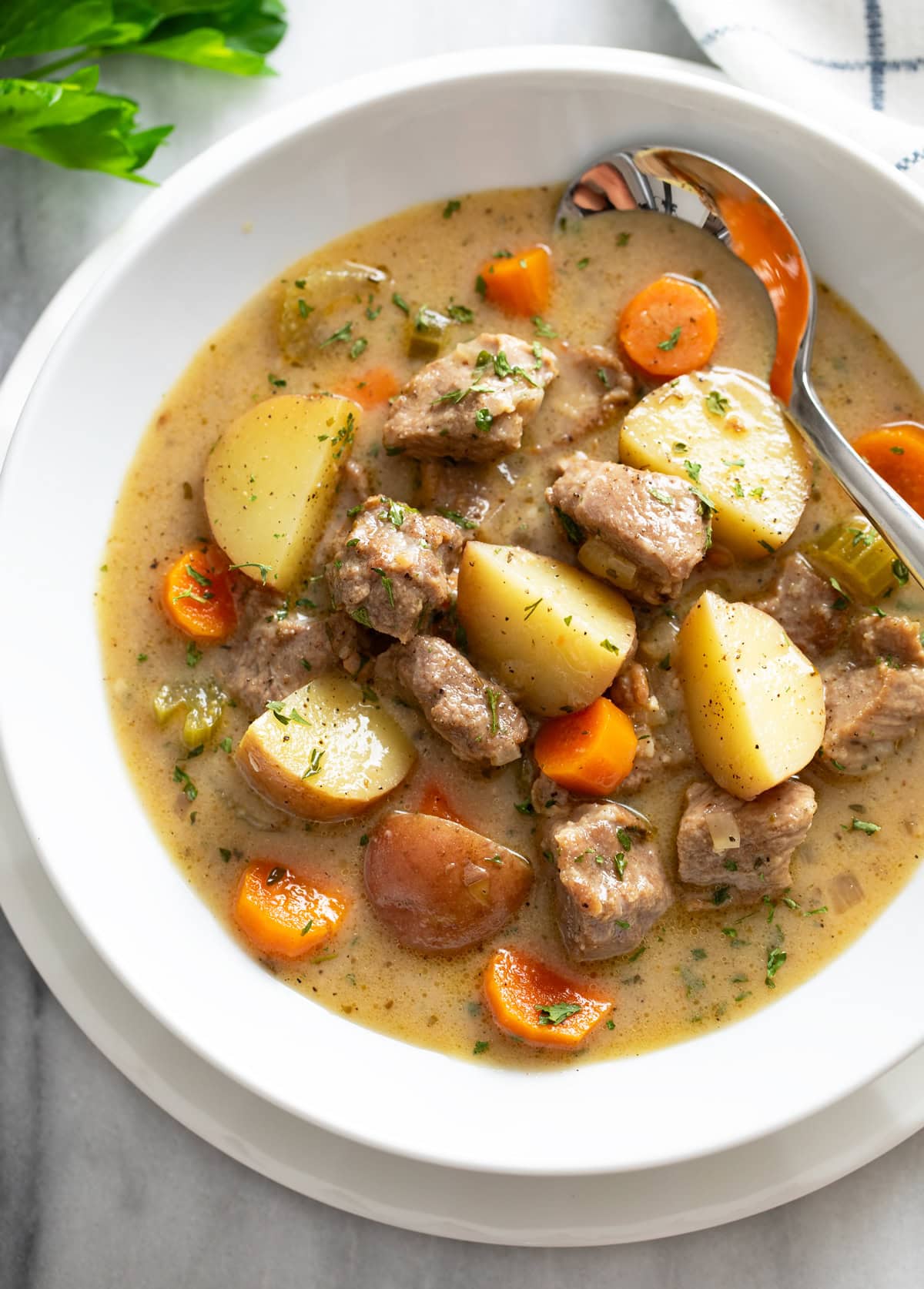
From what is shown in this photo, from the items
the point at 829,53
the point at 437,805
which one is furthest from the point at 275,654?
the point at 829,53

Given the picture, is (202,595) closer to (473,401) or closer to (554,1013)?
(473,401)

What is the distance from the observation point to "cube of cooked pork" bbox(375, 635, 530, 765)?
3.07 m

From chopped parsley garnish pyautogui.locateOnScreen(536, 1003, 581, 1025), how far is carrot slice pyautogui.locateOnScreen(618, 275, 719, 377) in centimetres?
189

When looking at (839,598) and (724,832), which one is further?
(839,598)

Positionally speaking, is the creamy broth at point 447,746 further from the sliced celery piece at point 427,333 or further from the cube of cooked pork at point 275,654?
the cube of cooked pork at point 275,654

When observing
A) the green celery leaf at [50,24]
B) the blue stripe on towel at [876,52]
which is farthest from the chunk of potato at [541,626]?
the green celery leaf at [50,24]

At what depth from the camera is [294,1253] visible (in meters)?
3.38

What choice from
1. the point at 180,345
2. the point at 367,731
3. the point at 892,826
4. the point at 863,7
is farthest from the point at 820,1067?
the point at 863,7

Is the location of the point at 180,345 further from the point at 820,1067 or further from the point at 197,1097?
the point at 820,1067

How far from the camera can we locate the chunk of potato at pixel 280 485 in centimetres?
324

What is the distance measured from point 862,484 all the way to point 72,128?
256 centimetres

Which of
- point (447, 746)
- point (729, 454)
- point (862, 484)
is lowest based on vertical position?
point (447, 746)

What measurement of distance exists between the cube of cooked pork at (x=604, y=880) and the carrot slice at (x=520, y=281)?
5.01 feet

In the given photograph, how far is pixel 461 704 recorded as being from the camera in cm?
307
